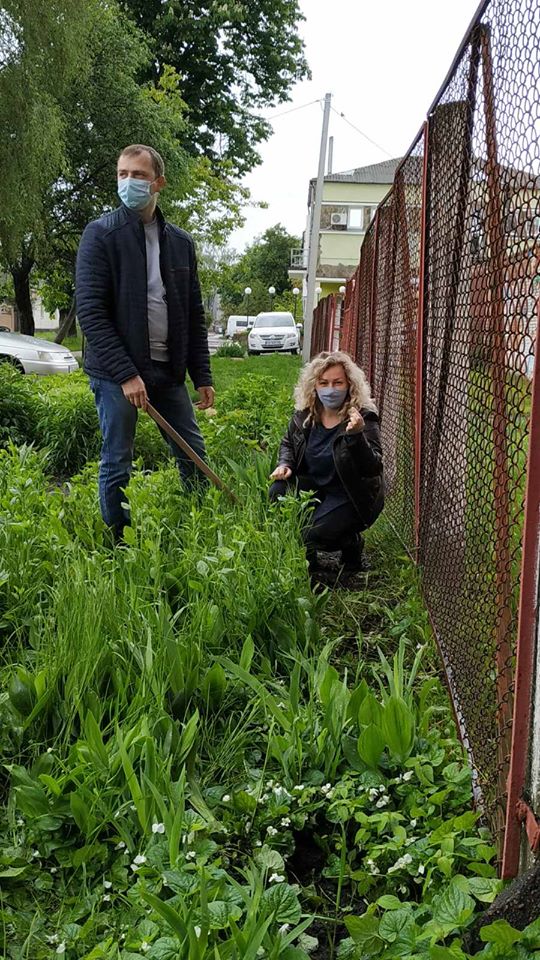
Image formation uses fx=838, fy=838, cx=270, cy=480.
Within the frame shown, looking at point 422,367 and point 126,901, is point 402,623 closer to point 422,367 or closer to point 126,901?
point 422,367

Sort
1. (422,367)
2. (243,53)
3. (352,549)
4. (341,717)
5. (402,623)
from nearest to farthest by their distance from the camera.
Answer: (341,717) → (402,623) → (422,367) → (352,549) → (243,53)

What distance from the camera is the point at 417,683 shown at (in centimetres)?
270

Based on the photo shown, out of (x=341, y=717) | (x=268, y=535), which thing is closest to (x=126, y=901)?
(x=341, y=717)

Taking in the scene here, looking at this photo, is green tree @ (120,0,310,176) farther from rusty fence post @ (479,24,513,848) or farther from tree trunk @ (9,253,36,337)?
rusty fence post @ (479,24,513,848)

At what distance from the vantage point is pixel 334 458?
141 inches

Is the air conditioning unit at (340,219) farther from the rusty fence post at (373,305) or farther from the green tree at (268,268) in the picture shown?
the rusty fence post at (373,305)

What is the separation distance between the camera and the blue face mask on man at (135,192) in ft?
12.0

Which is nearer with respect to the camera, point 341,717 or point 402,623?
point 341,717

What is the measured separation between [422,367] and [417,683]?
4.19 feet

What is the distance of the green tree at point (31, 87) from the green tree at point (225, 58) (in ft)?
26.5

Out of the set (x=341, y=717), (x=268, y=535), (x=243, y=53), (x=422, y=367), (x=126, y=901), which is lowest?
(x=126, y=901)

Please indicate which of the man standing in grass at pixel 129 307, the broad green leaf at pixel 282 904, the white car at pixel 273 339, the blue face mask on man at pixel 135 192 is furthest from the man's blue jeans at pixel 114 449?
the white car at pixel 273 339

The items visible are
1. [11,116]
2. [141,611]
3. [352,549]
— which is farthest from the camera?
[11,116]

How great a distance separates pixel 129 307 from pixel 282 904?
2747 millimetres
